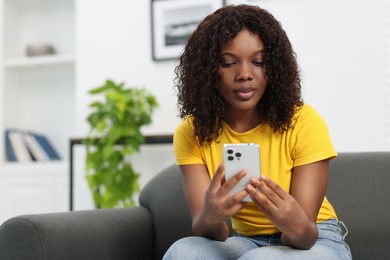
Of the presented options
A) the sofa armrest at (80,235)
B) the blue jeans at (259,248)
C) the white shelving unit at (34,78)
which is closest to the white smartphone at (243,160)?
the blue jeans at (259,248)

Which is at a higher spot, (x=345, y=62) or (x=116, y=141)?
(x=345, y=62)

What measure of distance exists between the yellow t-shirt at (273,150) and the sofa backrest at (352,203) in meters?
0.24

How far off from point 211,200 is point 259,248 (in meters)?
0.13

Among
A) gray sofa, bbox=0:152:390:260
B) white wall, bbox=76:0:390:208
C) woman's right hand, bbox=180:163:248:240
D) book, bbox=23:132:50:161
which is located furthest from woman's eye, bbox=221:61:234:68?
book, bbox=23:132:50:161

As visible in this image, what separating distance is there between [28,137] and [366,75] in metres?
2.19

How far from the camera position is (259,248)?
3.68ft

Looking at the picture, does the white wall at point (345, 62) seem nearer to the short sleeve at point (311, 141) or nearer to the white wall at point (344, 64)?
the white wall at point (344, 64)

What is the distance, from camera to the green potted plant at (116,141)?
10.2 feet

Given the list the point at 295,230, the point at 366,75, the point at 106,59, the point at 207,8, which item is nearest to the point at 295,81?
the point at 295,230

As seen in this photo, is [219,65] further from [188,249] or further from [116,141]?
[116,141]

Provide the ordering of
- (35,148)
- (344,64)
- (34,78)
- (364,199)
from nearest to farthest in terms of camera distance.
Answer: (364,199)
(344,64)
(35,148)
(34,78)

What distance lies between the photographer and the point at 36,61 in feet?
12.4

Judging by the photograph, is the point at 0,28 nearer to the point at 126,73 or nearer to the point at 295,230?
the point at 126,73

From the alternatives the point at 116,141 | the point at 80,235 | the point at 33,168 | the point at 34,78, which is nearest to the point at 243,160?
the point at 80,235
